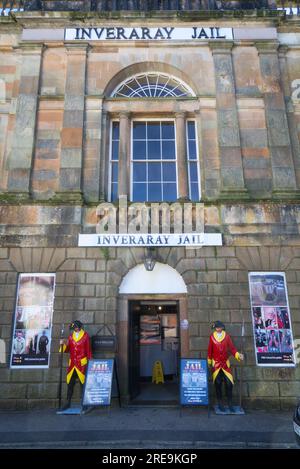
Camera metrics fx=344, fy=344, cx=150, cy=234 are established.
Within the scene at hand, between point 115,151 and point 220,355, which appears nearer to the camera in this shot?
point 220,355

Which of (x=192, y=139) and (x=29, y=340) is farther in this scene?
(x=192, y=139)

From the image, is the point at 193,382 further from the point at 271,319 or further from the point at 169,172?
the point at 169,172

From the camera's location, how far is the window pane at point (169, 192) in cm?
1070

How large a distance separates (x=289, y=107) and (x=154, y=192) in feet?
17.2

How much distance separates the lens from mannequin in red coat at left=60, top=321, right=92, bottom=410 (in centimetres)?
830

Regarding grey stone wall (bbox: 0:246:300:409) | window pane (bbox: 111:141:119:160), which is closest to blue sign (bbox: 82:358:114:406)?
grey stone wall (bbox: 0:246:300:409)

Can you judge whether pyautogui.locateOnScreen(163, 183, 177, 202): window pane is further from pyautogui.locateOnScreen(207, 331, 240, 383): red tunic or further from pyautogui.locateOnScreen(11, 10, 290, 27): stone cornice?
pyautogui.locateOnScreen(11, 10, 290, 27): stone cornice

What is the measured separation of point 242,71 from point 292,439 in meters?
10.5

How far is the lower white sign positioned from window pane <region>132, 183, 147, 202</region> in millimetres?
1477

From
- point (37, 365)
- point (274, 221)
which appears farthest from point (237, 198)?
point (37, 365)

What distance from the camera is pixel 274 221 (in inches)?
388

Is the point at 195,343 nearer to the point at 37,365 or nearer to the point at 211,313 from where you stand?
the point at 211,313

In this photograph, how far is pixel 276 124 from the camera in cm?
1077

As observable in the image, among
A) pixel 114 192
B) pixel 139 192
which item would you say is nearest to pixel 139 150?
pixel 139 192
